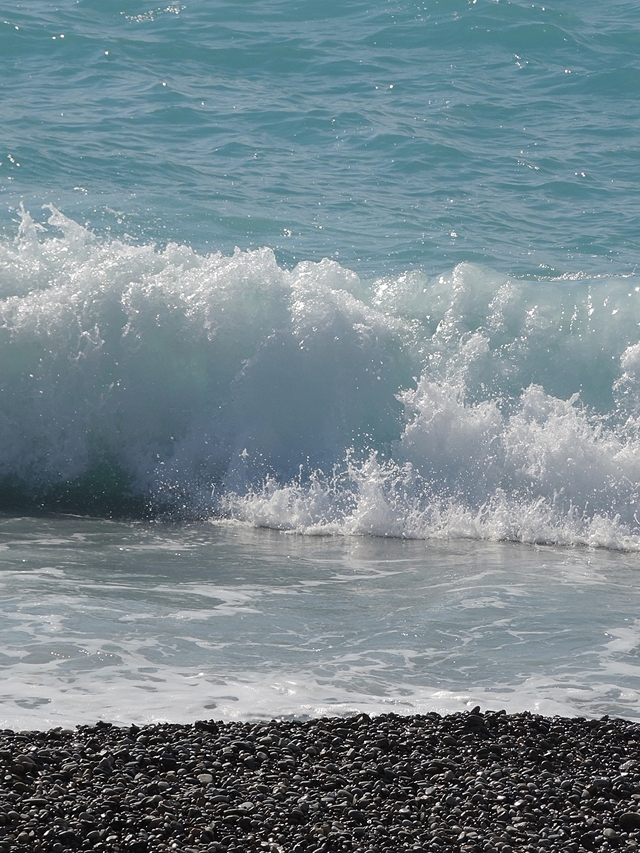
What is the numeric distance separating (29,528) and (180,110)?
A: 10063 millimetres

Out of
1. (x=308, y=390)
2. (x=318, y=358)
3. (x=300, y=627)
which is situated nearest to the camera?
(x=300, y=627)

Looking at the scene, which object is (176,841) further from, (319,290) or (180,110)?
(180,110)

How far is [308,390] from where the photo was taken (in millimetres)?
10273

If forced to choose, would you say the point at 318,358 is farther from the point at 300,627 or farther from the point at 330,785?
the point at 330,785

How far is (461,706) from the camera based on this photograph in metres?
4.90

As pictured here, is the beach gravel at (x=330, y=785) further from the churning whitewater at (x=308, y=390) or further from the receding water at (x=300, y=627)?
the churning whitewater at (x=308, y=390)

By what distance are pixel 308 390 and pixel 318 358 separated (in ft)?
1.20

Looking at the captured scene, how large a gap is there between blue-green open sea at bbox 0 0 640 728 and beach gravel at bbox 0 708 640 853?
14.1 inches

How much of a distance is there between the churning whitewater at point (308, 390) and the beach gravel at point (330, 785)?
14.4ft

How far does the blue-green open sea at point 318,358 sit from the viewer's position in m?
5.79

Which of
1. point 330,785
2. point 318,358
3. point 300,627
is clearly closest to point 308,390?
point 318,358

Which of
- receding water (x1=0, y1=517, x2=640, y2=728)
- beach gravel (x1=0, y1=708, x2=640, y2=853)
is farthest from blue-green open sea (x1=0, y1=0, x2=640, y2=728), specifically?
beach gravel (x1=0, y1=708, x2=640, y2=853)

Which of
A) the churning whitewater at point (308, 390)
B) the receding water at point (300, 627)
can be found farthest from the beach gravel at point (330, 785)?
the churning whitewater at point (308, 390)

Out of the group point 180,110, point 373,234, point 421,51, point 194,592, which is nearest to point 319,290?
point 373,234
